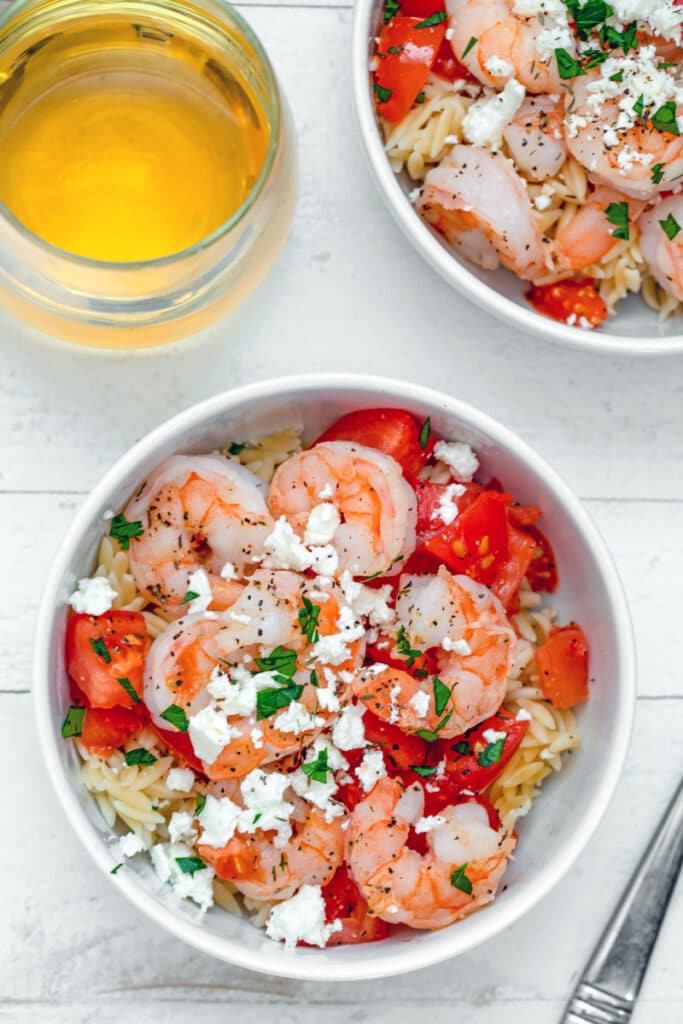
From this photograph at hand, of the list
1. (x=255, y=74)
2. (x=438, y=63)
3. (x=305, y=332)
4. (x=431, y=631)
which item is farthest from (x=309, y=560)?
(x=438, y=63)

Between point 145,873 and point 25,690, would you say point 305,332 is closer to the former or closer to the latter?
point 25,690

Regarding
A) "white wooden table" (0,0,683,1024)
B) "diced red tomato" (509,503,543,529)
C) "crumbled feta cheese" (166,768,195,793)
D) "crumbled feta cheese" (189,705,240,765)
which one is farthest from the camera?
"white wooden table" (0,0,683,1024)

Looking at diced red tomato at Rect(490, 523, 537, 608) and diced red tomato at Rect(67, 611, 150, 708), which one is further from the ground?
diced red tomato at Rect(490, 523, 537, 608)

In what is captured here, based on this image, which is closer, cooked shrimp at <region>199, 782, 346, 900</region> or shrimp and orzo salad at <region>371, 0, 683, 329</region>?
cooked shrimp at <region>199, 782, 346, 900</region>

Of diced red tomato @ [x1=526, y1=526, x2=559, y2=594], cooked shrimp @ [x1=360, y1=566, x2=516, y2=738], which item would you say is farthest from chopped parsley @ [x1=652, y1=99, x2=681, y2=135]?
cooked shrimp @ [x1=360, y1=566, x2=516, y2=738]

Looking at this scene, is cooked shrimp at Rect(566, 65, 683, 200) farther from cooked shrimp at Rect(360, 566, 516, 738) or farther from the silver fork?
the silver fork

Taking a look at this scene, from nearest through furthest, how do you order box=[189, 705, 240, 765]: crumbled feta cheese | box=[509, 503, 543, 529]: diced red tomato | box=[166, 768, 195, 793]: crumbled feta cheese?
box=[189, 705, 240, 765]: crumbled feta cheese
box=[166, 768, 195, 793]: crumbled feta cheese
box=[509, 503, 543, 529]: diced red tomato

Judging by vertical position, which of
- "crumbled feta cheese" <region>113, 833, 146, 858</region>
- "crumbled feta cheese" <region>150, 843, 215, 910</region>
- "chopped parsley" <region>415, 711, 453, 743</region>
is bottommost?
"crumbled feta cheese" <region>150, 843, 215, 910</region>
